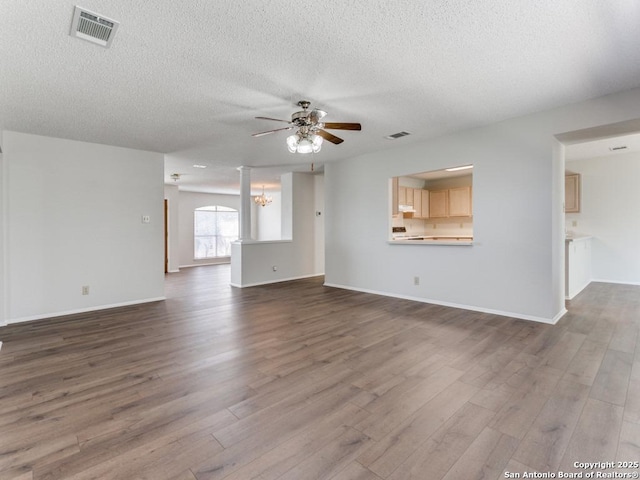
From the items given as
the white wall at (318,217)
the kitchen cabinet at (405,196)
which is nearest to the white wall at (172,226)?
the white wall at (318,217)

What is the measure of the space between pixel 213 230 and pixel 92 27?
964 centimetres

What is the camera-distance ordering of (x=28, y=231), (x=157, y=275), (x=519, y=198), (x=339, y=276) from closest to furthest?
1. (x=519, y=198)
2. (x=28, y=231)
3. (x=157, y=275)
4. (x=339, y=276)

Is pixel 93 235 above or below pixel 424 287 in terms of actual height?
above

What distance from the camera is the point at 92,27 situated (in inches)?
80.9

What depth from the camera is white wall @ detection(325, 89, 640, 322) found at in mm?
3652

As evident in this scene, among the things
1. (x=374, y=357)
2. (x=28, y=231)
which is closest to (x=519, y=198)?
(x=374, y=357)

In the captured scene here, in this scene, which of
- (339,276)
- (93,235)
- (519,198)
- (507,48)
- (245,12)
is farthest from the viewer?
(339,276)

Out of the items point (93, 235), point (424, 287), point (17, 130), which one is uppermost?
point (17, 130)

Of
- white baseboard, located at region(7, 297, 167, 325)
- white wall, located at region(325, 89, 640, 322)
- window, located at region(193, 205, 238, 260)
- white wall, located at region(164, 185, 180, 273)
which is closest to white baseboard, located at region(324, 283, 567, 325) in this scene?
white wall, located at region(325, 89, 640, 322)

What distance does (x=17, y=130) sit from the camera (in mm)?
4000

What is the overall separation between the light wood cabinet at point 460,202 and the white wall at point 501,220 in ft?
8.88

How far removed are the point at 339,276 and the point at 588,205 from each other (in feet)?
17.9

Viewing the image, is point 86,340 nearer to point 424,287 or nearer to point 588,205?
point 424,287

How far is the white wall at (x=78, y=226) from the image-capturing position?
13.5 feet
